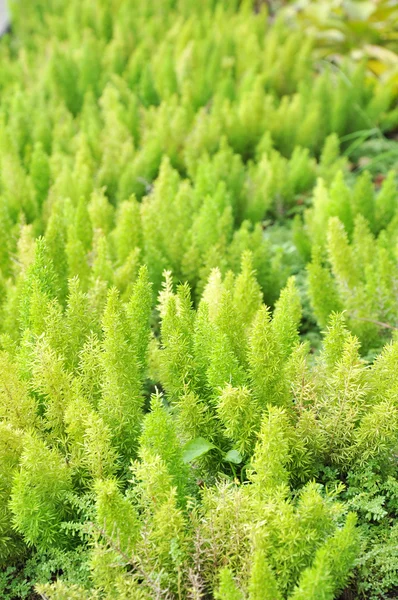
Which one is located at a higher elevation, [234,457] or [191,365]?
[191,365]

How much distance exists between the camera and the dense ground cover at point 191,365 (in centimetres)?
107

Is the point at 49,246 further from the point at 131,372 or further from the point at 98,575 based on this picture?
the point at 98,575

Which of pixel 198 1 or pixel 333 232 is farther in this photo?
pixel 198 1

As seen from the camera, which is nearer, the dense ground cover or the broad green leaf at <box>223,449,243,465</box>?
the dense ground cover

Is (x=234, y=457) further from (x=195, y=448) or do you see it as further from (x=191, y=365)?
(x=191, y=365)

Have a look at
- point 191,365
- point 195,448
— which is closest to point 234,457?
point 195,448

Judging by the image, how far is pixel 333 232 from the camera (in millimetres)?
1813

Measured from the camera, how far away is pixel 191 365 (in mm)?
1358

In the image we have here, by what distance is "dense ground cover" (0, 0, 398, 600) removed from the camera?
107 cm

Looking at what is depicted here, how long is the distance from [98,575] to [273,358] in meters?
0.49

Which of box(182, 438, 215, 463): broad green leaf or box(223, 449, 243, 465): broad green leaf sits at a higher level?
box(182, 438, 215, 463): broad green leaf

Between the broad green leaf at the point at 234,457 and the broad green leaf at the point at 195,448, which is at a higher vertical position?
the broad green leaf at the point at 195,448

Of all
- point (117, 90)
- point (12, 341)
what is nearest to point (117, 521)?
point (12, 341)

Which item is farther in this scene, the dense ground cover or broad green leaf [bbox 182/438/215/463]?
broad green leaf [bbox 182/438/215/463]
